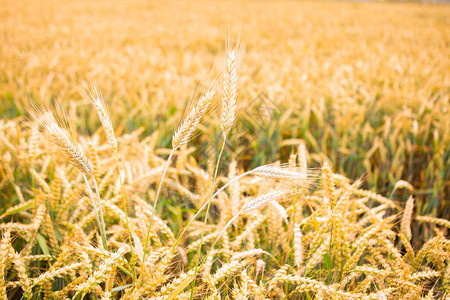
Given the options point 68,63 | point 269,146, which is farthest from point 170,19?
point 269,146

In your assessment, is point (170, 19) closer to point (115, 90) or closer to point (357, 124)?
point (115, 90)

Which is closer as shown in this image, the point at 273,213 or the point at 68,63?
the point at 273,213

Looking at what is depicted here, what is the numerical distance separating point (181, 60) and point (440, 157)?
10.0ft

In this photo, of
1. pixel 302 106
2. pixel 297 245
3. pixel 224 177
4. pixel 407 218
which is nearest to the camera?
pixel 297 245

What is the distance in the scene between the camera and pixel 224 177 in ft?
4.93

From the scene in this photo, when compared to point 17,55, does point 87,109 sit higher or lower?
lower

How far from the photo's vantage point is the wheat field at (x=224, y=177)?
80 cm

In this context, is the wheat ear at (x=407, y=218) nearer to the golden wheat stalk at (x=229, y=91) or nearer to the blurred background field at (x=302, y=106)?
the blurred background field at (x=302, y=106)

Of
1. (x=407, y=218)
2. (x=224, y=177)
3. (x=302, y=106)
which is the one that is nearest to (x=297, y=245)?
(x=407, y=218)

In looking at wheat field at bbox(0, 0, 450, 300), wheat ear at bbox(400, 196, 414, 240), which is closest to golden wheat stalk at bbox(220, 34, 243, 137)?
wheat field at bbox(0, 0, 450, 300)

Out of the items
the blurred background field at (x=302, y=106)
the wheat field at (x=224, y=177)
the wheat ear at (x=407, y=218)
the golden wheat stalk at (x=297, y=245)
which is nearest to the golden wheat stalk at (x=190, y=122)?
the wheat field at (x=224, y=177)

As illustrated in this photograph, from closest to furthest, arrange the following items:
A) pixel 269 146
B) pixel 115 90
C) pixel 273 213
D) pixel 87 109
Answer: pixel 273 213 < pixel 269 146 < pixel 87 109 < pixel 115 90

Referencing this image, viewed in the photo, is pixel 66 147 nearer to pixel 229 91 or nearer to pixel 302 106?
pixel 229 91

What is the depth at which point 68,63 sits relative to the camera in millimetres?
3330
